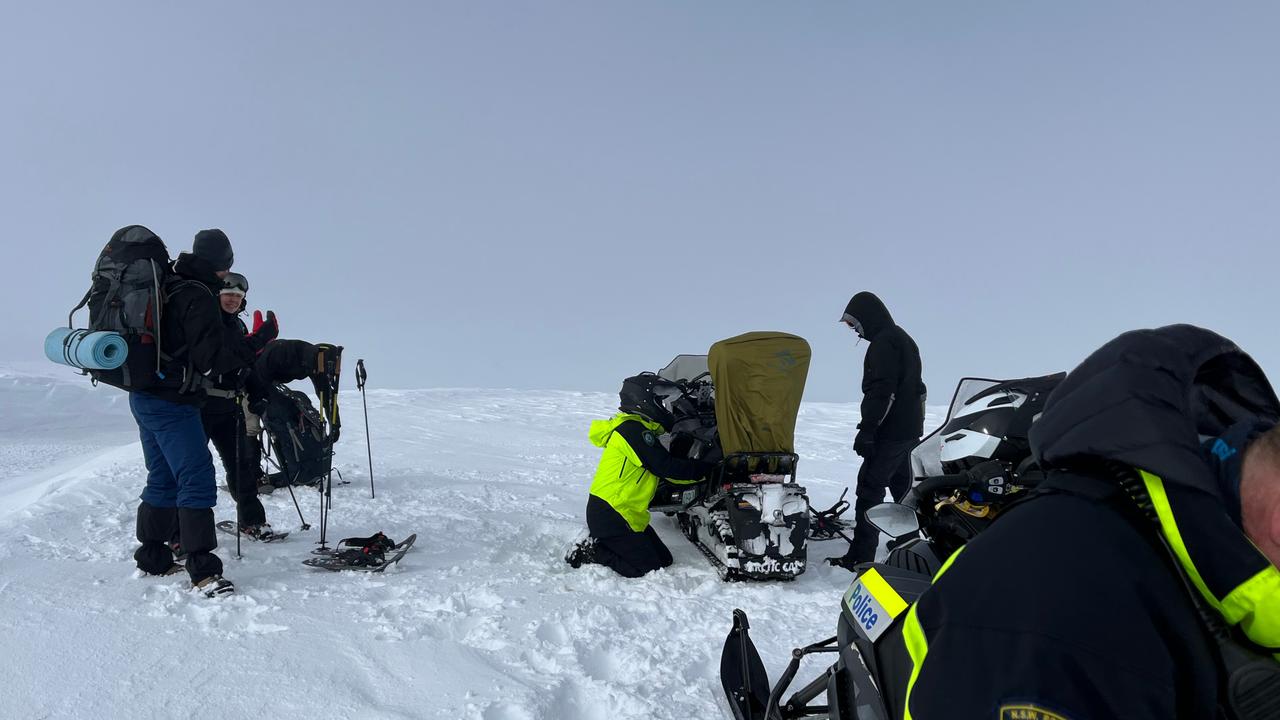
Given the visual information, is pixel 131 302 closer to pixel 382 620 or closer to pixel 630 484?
pixel 382 620

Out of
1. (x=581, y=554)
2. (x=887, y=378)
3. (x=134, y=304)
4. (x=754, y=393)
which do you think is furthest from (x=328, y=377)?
(x=887, y=378)

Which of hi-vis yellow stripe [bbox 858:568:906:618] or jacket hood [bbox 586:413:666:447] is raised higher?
hi-vis yellow stripe [bbox 858:568:906:618]

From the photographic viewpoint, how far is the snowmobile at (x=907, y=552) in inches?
65.9

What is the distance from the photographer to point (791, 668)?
2.58m

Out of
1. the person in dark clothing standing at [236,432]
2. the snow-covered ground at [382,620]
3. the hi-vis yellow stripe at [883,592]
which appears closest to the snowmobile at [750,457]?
the snow-covered ground at [382,620]

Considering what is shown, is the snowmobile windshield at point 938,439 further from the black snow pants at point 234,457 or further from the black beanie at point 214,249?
the black snow pants at point 234,457

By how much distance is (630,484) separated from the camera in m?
4.91

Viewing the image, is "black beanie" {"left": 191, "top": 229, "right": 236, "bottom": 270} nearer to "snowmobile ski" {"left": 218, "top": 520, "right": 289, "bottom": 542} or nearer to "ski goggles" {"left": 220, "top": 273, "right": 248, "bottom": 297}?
"ski goggles" {"left": 220, "top": 273, "right": 248, "bottom": 297}

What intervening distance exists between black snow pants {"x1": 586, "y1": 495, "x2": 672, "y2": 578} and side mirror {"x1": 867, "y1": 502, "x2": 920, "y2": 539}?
7.69 ft

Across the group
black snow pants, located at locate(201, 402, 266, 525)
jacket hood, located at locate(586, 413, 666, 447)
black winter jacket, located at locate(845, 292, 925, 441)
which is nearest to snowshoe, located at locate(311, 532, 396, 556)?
black snow pants, located at locate(201, 402, 266, 525)

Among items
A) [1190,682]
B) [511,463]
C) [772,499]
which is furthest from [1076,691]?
[511,463]

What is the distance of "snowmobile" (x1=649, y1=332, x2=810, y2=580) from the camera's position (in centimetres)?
459

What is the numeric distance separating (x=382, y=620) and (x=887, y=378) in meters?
3.95

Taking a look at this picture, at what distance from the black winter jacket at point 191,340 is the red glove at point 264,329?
8.23ft
